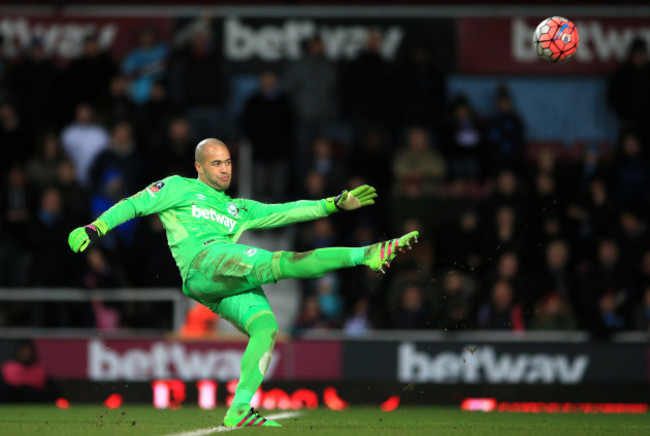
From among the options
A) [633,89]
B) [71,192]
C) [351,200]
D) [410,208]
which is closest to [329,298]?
[410,208]

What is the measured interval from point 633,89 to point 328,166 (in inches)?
178

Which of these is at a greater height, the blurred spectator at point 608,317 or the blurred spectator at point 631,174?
the blurred spectator at point 631,174

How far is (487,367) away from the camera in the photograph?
14562mm

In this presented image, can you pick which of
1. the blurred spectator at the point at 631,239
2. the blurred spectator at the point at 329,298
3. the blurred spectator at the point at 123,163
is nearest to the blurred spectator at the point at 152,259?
the blurred spectator at the point at 123,163

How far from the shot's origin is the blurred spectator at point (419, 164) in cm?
1664

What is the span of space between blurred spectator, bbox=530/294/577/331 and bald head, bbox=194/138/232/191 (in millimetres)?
6141

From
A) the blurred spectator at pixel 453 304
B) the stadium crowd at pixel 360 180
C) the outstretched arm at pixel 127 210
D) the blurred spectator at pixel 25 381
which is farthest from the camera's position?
the stadium crowd at pixel 360 180

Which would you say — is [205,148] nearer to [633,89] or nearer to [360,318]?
[360,318]

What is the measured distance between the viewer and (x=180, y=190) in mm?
9695

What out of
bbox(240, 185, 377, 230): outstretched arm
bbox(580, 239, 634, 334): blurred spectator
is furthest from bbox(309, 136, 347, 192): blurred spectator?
bbox(240, 185, 377, 230): outstretched arm

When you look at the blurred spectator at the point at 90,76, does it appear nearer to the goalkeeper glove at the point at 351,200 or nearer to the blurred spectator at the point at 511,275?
the blurred spectator at the point at 511,275

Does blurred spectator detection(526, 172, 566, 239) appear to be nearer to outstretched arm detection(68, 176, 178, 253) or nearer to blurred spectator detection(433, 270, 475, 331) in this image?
blurred spectator detection(433, 270, 475, 331)

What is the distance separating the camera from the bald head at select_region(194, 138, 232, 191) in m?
9.78

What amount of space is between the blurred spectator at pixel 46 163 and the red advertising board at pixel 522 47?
630 centimetres
